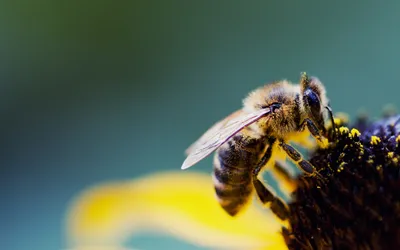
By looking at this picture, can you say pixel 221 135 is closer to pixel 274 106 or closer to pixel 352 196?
pixel 274 106

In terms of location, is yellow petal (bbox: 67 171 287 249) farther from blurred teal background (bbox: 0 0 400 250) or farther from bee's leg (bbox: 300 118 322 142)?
blurred teal background (bbox: 0 0 400 250)

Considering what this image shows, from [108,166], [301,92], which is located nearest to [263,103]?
[301,92]

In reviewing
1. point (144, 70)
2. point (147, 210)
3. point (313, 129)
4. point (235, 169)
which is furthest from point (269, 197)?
point (144, 70)

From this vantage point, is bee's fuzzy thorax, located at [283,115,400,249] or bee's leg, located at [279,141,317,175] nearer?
bee's fuzzy thorax, located at [283,115,400,249]

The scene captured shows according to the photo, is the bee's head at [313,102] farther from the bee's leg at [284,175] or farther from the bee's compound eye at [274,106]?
the bee's leg at [284,175]

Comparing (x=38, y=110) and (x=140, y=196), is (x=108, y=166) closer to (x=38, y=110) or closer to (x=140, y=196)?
(x=38, y=110)

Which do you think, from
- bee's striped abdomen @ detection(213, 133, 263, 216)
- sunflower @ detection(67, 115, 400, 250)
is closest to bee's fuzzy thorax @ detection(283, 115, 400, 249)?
sunflower @ detection(67, 115, 400, 250)

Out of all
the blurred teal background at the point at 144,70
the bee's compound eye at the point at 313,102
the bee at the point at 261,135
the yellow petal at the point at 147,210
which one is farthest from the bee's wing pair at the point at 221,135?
the blurred teal background at the point at 144,70
